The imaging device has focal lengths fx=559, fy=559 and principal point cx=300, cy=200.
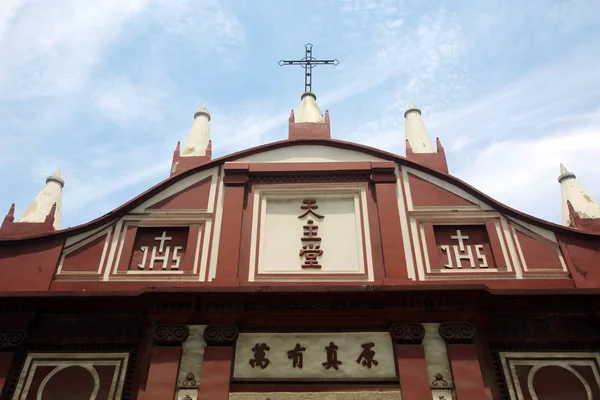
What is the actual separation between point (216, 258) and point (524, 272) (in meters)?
5.82

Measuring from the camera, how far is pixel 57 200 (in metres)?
13.2

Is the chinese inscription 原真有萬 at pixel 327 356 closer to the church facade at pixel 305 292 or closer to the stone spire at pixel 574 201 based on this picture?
the church facade at pixel 305 292

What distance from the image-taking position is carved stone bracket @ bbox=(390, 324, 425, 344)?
953cm

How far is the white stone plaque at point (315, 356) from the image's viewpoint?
933 centimetres

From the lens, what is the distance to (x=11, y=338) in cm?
983

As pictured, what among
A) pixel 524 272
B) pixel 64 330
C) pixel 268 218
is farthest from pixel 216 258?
pixel 524 272

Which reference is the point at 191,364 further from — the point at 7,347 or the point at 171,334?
the point at 7,347

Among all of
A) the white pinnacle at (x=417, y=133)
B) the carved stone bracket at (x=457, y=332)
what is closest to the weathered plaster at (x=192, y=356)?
the carved stone bracket at (x=457, y=332)

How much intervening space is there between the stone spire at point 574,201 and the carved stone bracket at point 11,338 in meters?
10.7

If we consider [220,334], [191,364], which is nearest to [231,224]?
[220,334]

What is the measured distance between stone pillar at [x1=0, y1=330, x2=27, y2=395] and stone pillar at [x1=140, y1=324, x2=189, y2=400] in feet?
7.88

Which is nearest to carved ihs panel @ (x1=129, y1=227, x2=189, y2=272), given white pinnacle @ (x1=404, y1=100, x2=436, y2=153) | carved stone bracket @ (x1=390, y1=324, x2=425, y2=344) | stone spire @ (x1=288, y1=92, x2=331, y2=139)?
stone spire @ (x1=288, y1=92, x2=331, y2=139)

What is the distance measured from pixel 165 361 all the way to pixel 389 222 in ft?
16.2

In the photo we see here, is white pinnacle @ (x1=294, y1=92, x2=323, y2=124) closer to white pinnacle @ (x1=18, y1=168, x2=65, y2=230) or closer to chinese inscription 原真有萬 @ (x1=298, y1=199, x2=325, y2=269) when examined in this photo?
chinese inscription 原真有萬 @ (x1=298, y1=199, x2=325, y2=269)
